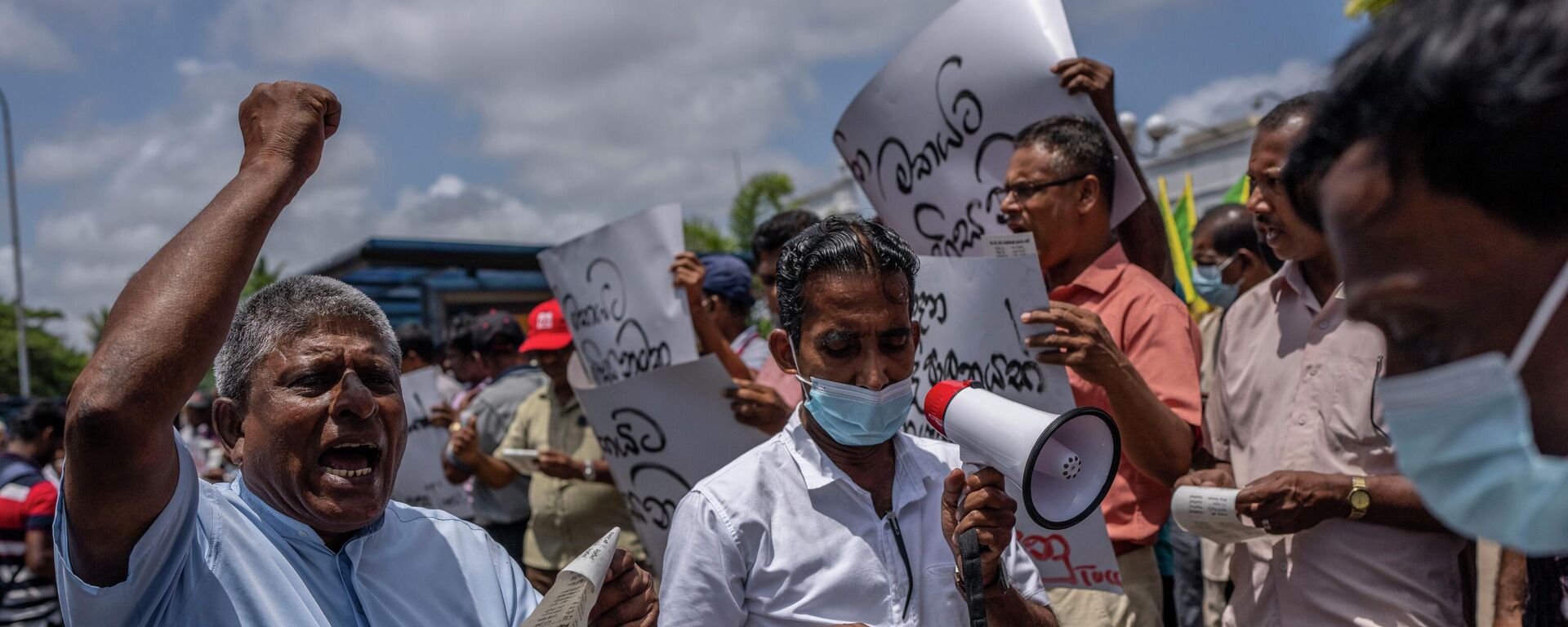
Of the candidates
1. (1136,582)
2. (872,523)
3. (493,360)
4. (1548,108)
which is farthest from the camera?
(493,360)

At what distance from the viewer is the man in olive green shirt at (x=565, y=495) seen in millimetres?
4957

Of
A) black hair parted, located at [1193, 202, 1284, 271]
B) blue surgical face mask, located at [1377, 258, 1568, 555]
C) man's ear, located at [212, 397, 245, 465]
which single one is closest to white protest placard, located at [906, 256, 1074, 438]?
man's ear, located at [212, 397, 245, 465]

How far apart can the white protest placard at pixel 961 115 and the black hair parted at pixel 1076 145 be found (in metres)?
0.05

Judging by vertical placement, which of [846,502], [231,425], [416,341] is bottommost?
[846,502]

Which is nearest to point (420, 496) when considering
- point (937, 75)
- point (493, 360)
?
point (493, 360)

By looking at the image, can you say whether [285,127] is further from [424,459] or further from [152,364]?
[424,459]

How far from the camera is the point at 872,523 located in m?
2.29

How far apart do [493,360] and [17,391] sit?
7375 cm

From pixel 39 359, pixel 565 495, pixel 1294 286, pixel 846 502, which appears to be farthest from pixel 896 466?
pixel 39 359

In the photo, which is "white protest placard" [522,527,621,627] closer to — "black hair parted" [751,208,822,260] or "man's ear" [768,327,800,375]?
"man's ear" [768,327,800,375]

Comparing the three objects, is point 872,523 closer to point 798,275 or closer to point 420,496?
point 798,275

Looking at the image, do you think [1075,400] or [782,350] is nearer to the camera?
[782,350]

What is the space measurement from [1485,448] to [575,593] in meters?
1.30

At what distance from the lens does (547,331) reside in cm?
571
